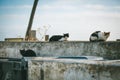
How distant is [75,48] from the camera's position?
9.11m

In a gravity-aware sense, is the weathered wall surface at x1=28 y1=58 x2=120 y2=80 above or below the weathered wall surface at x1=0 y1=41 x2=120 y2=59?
below

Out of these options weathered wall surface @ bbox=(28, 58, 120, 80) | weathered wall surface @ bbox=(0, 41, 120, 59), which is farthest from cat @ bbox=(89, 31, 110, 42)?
weathered wall surface @ bbox=(28, 58, 120, 80)

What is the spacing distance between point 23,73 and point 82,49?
2964mm

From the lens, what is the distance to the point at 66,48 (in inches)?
368

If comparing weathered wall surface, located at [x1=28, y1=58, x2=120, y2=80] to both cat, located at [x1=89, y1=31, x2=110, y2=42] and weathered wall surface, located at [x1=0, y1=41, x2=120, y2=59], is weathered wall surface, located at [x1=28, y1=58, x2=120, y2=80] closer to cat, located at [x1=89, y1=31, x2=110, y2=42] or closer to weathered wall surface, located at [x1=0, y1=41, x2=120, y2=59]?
weathered wall surface, located at [x1=0, y1=41, x2=120, y2=59]

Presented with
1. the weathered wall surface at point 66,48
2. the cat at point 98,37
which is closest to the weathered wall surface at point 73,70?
the weathered wall surface at point 66,48

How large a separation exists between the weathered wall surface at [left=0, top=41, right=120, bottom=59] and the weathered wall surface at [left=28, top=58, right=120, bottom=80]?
2.84 metres

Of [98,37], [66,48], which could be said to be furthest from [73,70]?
[66,48]

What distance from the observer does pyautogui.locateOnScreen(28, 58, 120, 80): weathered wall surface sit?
4828 millimetres

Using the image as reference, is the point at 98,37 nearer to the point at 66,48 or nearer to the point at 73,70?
the point at 66,48

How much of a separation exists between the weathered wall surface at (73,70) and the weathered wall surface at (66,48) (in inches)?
112

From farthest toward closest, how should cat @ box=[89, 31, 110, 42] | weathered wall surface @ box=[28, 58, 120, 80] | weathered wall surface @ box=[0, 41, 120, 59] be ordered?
cat @ box=[89, 31, 110, 42], weathered wall surface @ box=[0, 41, 120, 59], weathered wall surface @ box=[28, 58, 120, 80]

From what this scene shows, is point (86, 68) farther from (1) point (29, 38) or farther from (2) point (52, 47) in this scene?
(1) point (29, 38)

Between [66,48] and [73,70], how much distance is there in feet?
12.7
